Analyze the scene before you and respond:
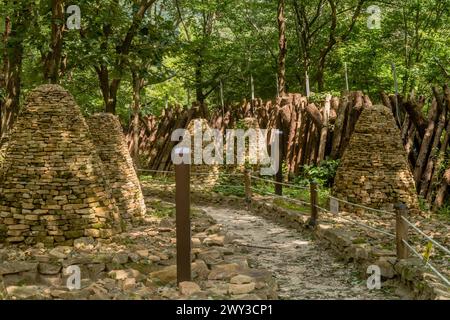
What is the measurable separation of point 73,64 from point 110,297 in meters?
8.56

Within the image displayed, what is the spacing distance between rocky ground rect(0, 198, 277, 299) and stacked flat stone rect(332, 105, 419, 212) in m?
2.96

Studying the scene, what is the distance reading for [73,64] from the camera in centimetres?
1214

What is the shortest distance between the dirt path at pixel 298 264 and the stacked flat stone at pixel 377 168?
1.31 metres

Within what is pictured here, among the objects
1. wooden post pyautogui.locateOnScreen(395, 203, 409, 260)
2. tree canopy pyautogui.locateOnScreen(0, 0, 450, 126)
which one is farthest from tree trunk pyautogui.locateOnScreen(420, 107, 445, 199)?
wooden post pyautogui.locateOnScreen(395, 203, 409, 260)

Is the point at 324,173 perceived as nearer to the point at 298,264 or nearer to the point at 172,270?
the point at 298,264

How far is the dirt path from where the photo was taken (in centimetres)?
626

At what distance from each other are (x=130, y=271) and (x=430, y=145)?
7.32 metres

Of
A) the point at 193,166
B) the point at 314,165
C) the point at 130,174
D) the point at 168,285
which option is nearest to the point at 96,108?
the point at 193,166

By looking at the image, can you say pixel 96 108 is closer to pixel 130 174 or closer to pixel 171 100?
pixel 171 100

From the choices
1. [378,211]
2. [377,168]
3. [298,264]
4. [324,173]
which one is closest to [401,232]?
[378,211]

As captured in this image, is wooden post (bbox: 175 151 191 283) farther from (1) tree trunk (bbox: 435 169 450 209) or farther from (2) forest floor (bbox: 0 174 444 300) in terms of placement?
(1) tree trunk (bbox: 435 169 450 209)

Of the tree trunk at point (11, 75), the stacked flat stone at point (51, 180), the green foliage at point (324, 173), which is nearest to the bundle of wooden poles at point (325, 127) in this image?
the green foliage at point (324, 173)

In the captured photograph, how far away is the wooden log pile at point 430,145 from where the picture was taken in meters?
10.1

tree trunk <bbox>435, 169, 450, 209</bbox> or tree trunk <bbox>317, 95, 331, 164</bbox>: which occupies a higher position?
tree trunk <bbox>317, 95, 331, 164</bbox>
